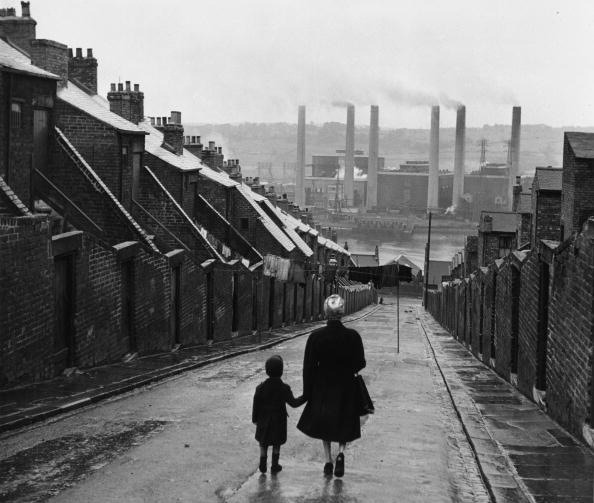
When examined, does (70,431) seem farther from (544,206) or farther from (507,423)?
(544,206)

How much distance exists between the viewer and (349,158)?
159 m

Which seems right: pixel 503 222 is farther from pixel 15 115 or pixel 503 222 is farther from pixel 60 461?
pixel 60 461

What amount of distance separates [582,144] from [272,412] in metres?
15.9

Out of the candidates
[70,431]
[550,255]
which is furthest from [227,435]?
[550,255]

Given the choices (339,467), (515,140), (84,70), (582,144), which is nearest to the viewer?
(339,467)

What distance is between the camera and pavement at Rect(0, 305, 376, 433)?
10859mm

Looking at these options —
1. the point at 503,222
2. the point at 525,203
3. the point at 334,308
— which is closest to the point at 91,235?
the point at 334,308

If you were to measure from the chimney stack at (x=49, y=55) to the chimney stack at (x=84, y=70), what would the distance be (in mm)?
5055

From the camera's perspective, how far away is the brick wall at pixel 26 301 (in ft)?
39.3

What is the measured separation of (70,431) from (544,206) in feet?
66.5

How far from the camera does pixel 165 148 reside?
101 ft

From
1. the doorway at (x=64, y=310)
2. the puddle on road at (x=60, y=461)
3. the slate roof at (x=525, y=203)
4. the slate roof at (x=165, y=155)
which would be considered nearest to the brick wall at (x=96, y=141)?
the slate roof at (x=165, y=155)

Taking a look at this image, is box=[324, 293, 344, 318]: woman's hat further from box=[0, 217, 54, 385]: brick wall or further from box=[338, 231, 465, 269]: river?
box=[338, 231, 465, 269]: river

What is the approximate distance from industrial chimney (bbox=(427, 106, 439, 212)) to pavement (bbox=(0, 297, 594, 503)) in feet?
433
